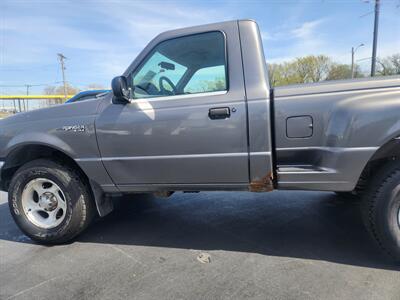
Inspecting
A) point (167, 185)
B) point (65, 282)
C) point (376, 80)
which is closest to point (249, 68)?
point (376, 80)

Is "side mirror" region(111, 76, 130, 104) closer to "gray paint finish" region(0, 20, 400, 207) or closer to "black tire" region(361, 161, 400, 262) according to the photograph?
"gray paint finish" region(0, 20, 400, 207)

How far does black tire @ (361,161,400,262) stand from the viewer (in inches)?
94.2

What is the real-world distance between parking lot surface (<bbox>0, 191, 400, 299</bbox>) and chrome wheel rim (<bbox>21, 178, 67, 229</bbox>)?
0.29 meters

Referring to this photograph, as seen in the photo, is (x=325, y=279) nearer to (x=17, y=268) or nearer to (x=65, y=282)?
(x=65, y=282)

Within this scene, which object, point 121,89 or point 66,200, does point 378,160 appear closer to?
point 121,89

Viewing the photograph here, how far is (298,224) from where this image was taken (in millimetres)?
3477

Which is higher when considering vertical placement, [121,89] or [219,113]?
[121,89]

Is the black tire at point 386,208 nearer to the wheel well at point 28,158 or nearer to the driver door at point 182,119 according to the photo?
the driver door at point 182,119

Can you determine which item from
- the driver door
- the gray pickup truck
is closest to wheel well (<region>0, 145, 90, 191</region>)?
the gray pickup truck

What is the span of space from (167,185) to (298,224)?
161 cm

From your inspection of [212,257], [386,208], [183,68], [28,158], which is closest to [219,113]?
[183,68]

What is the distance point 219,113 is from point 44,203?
211 centimetres

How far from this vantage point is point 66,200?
3.11 metres

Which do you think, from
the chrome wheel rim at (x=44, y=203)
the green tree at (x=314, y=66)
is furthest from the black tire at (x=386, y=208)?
the green tree at (x=314, y=66)
